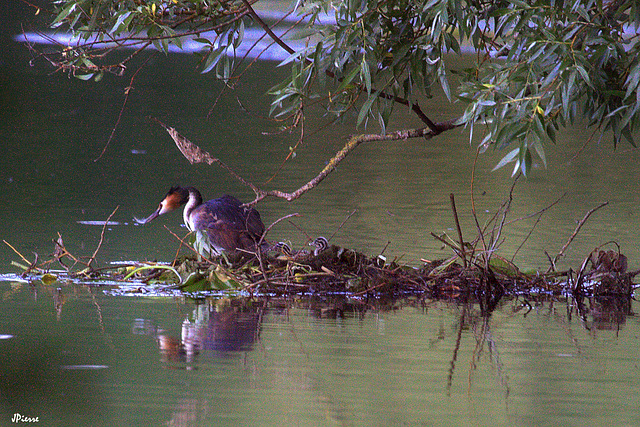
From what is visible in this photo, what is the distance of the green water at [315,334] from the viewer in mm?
3338

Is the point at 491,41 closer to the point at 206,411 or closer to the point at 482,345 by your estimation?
the point at 482,345

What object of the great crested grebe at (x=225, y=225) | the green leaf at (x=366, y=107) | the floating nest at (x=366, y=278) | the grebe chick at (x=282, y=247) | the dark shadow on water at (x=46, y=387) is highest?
the green leaf at (x=366, y=107)

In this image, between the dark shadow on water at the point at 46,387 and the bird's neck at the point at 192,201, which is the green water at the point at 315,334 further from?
the bird's neck at the point at 192,201

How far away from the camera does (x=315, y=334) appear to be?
14.3ft

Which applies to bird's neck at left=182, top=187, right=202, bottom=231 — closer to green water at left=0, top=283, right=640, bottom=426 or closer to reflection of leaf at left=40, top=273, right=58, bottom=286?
reflection of leaf at left=40, top=273, right=58, bottom=286

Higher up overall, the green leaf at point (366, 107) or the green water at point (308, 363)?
the green leaf at point (366, 107)

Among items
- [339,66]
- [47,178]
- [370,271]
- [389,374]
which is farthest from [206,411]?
[47,178]

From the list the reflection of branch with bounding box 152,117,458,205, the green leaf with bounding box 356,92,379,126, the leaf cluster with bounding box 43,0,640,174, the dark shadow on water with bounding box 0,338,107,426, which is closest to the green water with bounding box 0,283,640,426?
the dark shadow on water with bounding box 0,338,107,426

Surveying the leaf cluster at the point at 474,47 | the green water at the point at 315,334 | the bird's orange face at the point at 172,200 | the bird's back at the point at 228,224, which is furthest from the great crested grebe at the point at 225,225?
the leaf cluster at the point at 474,47

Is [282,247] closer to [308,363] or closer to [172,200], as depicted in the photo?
[172,200]

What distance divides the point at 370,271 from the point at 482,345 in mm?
1307

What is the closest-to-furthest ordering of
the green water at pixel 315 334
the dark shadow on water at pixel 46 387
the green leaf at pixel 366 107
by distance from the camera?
the dark shadow on water at pixel 46 387 → the green water at pixel 315 334 → the green leaf at pixel 366 107

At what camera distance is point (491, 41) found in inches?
196

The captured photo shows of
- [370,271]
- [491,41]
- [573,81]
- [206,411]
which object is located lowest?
[206,411]
